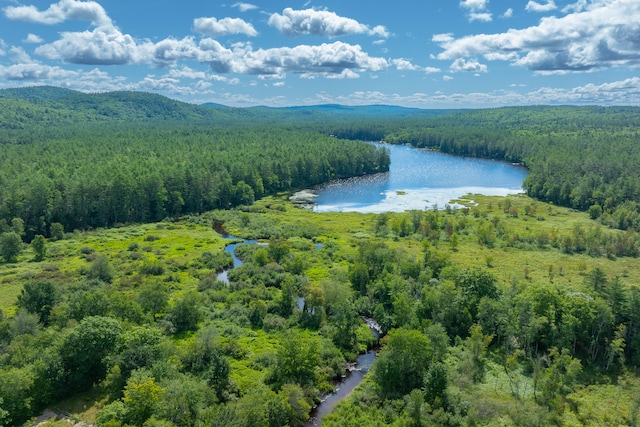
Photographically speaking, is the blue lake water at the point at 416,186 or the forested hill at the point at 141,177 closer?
the forested hill at the point at 141,177

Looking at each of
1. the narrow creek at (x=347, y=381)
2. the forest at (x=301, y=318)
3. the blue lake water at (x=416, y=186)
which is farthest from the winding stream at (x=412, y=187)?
the narrow creek at (x=347, y=381)

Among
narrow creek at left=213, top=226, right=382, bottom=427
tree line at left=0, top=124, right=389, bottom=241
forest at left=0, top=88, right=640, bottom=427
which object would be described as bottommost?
narrow creek at left=213, top=226, right=382, bottom=427

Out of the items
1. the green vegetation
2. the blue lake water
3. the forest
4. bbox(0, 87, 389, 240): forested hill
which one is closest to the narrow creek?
the forest

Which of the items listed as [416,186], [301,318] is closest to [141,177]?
[301,318]

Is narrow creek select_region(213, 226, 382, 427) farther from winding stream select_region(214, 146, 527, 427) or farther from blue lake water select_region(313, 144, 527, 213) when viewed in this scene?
blue lake water select_region(313, 144, 527, 213)

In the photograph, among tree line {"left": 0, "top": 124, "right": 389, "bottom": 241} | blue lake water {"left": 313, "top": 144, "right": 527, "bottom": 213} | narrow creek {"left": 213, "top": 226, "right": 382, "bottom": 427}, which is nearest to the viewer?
narrow creek {"left": 213, "top": 226, "right": 382, "bottom": 427}

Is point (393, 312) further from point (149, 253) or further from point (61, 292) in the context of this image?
point (149, 253)

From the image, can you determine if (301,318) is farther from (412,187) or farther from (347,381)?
(412,187)

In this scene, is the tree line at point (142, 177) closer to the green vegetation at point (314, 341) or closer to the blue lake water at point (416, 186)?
the blue lake water at point (416, 186)
